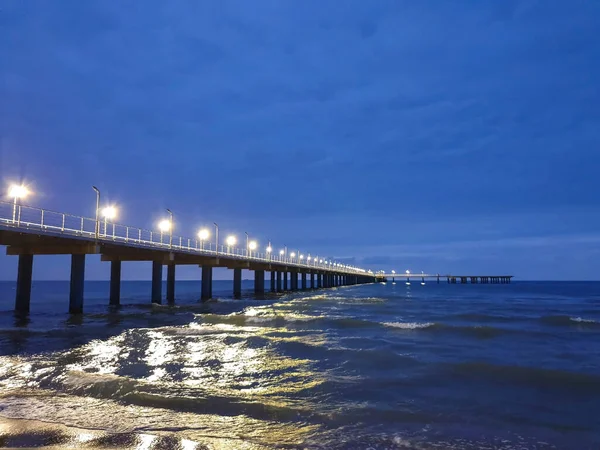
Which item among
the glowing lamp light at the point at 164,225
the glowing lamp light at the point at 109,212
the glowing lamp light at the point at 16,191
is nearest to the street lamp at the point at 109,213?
the glowing lamp light at the point at 109,212

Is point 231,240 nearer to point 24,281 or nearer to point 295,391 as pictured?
point 24,281

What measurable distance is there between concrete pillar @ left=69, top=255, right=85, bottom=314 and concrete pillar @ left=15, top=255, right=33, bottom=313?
2793mm

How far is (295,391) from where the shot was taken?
34.3 feet

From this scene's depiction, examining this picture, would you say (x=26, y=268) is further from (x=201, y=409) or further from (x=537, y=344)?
(x=537, y=344)

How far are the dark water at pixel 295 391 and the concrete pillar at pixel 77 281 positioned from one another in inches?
374

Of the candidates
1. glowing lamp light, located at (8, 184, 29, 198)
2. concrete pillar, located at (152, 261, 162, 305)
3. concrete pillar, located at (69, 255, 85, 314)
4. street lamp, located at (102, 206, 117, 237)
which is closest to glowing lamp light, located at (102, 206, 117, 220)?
street lamp, located at (102, 206, 117, 237)

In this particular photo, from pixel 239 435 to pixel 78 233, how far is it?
25131 millimetres

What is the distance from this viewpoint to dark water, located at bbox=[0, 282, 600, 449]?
24.3 ft

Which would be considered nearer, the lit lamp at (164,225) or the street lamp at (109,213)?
the street lamp at (109,213)

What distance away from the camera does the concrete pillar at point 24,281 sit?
2939cm

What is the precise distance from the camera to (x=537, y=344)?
62.8 ft

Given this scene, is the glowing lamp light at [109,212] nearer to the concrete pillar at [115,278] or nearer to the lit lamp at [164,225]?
the concrete pillar at [115,278]

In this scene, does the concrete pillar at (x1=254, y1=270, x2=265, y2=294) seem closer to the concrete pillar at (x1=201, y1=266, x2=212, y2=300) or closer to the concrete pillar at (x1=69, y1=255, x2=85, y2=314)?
the concrete pillar at (x1=201, y1=266, x2=212, y2=300)

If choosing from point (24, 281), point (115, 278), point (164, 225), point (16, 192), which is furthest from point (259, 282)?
point (16, 192)
